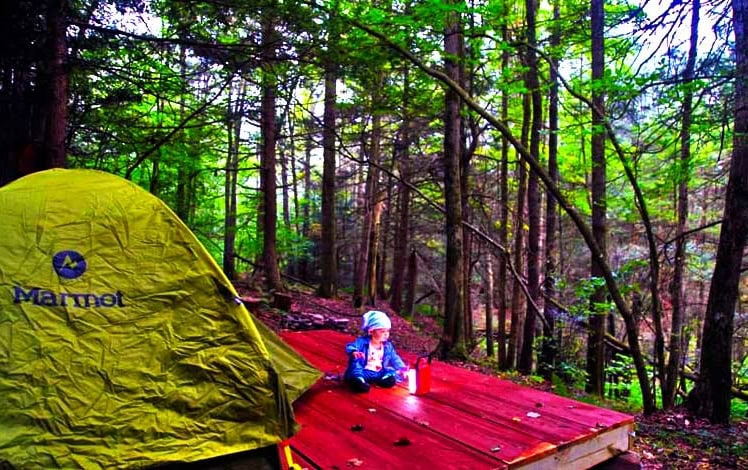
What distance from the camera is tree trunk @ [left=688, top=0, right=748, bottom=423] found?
5.39 metres

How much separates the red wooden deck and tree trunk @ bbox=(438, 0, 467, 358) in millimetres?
3024

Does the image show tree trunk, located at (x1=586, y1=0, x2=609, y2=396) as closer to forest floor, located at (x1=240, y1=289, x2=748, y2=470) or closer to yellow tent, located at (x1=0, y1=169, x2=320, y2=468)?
forest floor, located at (x1=240, y1=289, x2=748, y2=470)

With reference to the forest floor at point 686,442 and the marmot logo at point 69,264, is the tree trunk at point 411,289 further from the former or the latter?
the marmot logo at point 69,264

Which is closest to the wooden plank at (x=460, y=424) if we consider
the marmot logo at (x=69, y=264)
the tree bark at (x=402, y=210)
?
the marmot logo at (x=69, y=264)

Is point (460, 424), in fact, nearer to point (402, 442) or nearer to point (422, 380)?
point (402, 442)

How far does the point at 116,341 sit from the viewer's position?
104 inches

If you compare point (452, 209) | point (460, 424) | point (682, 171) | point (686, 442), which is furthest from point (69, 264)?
point (682, 171)

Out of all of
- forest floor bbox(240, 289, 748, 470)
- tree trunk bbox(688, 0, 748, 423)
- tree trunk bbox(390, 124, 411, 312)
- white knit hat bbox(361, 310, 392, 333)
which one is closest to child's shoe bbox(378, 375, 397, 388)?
white knit hat bbox(361, 310, 392, 333)

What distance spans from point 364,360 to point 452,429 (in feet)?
3.70

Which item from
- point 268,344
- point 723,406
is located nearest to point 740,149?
point 723,406

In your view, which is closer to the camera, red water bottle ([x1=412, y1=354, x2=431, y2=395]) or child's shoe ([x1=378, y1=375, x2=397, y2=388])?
red water bottle ([x1=412, y1=354, x2=431, y2=395])

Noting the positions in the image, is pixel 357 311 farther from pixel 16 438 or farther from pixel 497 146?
pixel 16 438

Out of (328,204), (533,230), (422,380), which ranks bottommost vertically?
(422,380)

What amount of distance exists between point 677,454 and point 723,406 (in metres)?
1.55
